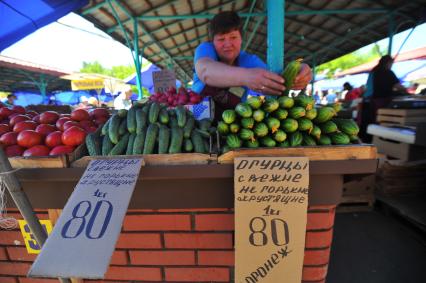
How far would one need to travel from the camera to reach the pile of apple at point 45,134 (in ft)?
5.12

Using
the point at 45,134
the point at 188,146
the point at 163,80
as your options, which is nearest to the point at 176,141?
the point at 188,146

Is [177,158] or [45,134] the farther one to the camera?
[45,134]

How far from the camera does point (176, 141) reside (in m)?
1.44

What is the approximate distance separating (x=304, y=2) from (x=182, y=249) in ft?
25.5

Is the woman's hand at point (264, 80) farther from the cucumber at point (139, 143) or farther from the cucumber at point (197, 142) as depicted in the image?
the cucumber at point (139, 143)

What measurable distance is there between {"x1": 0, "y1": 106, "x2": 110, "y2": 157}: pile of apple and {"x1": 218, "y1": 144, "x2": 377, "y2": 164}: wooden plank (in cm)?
99

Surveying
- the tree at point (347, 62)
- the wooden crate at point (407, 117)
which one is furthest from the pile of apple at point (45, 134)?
the tree at point (347, 62)

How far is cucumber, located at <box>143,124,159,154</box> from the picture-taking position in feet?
→ 4.69

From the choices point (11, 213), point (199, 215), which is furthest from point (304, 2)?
point (11, 213)

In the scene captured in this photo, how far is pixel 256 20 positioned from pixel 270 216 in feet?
28.9

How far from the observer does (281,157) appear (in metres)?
1.28

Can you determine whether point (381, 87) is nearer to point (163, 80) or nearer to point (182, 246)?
point (163, 80)

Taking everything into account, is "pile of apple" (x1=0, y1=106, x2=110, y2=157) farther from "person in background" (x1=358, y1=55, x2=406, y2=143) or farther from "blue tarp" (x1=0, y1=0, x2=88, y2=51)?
"person in background" (x1=358, y1=55, x2=406, y2=143)

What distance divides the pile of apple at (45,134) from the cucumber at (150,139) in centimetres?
47
